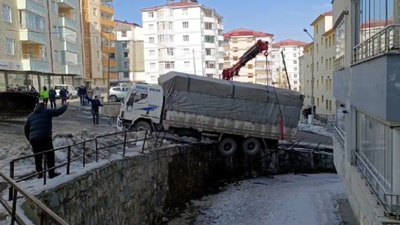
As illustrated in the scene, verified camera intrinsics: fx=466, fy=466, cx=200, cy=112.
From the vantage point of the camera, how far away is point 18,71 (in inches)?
1540

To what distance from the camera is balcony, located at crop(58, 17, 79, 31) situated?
51.2 metres

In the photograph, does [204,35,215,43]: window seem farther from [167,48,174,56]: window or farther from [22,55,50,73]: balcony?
[22,55,50,73]: balcony

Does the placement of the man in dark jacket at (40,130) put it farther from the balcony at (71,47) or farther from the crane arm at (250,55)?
the balcony at (71,47)

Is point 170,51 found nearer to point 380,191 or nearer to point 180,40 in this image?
point 180,40

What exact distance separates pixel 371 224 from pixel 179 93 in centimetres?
1266

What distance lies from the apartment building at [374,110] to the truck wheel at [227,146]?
7.91m

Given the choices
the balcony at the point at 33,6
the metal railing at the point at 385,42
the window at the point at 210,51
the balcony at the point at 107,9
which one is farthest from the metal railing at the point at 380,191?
the window at the point at 210,51

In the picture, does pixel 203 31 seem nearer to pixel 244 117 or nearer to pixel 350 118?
pixel 244 117

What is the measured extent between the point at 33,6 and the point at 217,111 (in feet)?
94.4

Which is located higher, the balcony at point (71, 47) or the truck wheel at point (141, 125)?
the balcony at point (71, 47)

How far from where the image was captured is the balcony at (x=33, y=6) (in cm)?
4044

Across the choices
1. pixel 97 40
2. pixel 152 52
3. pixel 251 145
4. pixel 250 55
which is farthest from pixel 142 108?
pixel 152 52

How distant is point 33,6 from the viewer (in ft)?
139

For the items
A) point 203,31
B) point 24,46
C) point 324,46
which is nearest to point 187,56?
point 203,31
